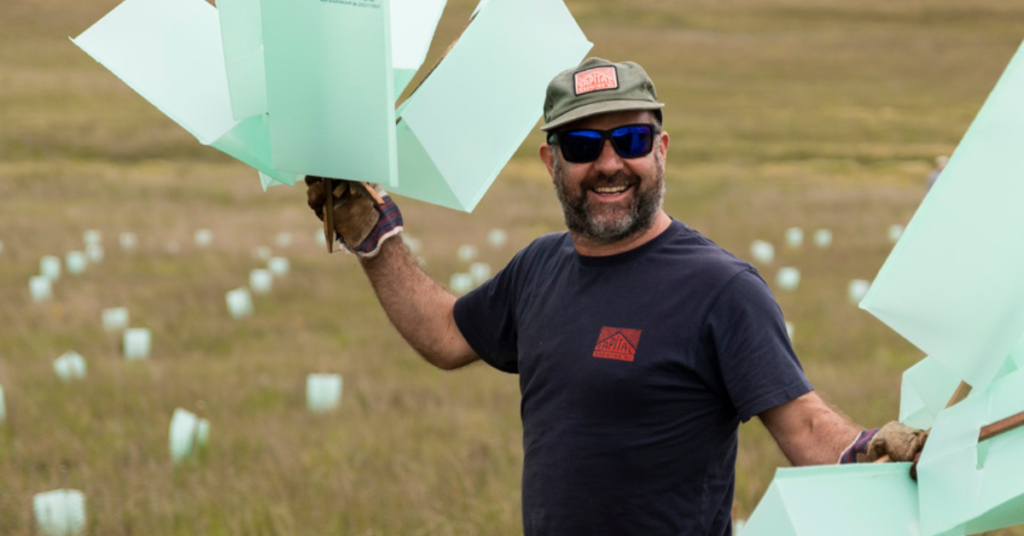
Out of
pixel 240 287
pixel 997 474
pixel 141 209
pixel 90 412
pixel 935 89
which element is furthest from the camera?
pixel 935 89

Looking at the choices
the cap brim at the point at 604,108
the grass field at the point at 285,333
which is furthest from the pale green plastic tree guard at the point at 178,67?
the grass field at the point at 285,333

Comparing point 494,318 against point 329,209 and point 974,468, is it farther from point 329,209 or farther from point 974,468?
point 974,468

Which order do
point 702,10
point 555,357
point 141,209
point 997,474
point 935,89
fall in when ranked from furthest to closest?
1. point 702,10
2. point 935,89
3. point 141,209
4. point 555,357
5. point 997,474

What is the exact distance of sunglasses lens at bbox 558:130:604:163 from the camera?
8.05ft

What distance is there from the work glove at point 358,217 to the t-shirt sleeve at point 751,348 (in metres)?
0.83

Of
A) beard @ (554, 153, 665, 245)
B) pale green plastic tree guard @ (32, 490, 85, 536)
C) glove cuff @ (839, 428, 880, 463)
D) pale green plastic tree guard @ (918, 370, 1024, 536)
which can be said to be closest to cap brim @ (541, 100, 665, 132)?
beard @ (554, 153, 665, 245)

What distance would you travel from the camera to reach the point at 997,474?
5.65 ft

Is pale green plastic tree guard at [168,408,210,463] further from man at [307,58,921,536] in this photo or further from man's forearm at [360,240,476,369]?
man at [307,58,921,536]

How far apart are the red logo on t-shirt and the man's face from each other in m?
0.20

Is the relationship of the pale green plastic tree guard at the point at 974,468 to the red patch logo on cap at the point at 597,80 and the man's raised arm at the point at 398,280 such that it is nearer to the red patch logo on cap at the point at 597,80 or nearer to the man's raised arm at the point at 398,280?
the red patch logo on cap at the point at 597,80

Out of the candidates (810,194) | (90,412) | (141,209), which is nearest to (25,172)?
(141,209)

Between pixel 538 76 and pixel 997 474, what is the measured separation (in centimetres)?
142

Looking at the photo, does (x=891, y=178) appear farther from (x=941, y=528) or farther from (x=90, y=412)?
(x=941, y=528)

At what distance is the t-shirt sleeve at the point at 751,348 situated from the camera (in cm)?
224
